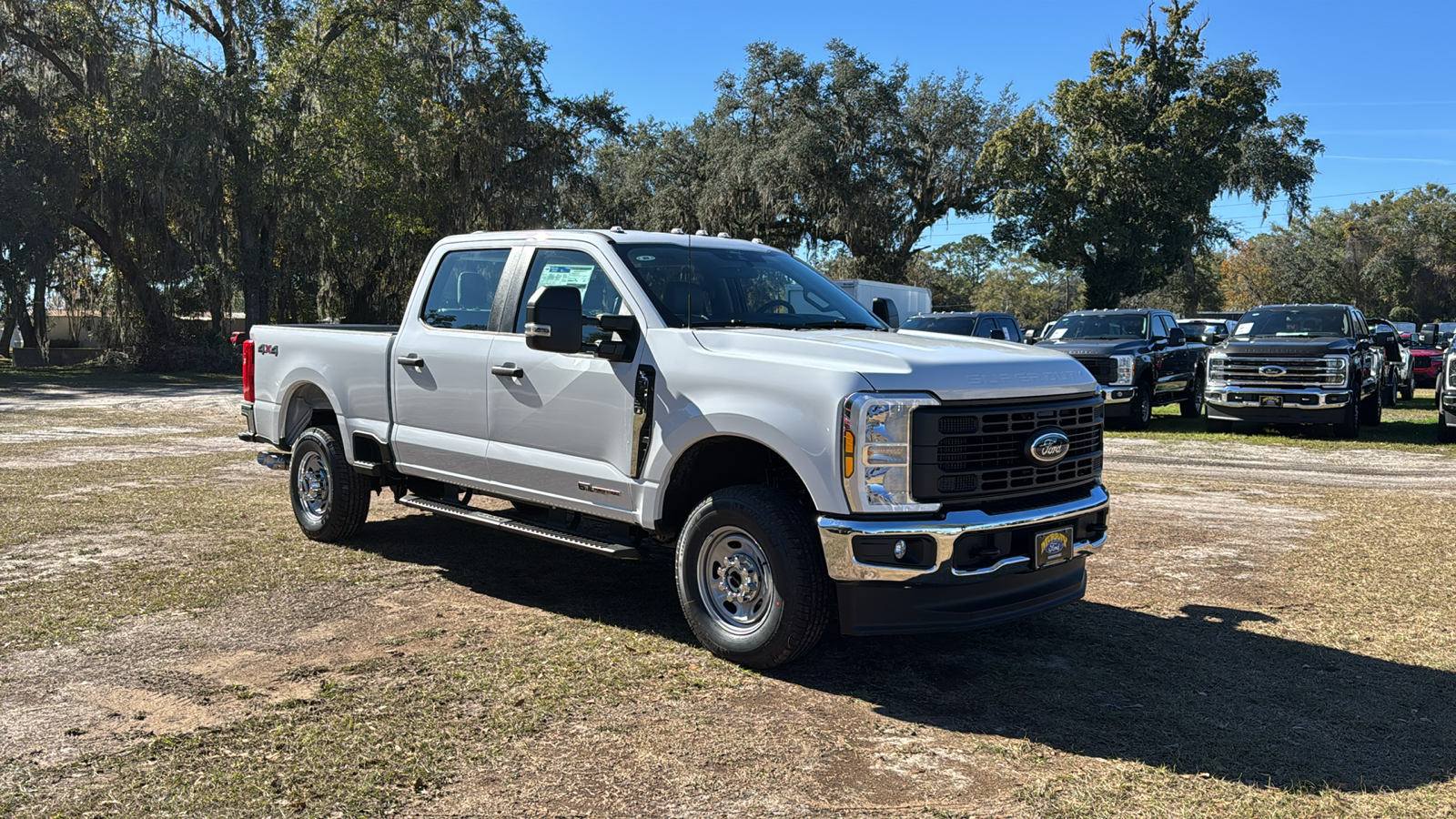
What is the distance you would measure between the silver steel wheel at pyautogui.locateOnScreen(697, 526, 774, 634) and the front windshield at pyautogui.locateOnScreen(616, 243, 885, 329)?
3.94ft

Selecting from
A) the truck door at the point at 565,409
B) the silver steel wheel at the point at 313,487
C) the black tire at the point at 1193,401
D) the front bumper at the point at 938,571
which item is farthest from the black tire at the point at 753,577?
the black tire at the point at 1193,401

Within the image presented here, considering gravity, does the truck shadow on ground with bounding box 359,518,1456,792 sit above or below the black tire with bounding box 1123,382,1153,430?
below

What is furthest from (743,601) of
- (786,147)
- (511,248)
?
(786,147)

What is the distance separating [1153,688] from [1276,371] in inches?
499

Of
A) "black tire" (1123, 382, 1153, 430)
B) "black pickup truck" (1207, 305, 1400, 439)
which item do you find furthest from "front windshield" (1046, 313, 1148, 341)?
"black pickup truck" (1207, 305, 1400, 439)

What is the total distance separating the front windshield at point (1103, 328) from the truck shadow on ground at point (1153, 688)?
43.9 ft

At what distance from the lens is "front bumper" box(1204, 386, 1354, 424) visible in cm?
1574

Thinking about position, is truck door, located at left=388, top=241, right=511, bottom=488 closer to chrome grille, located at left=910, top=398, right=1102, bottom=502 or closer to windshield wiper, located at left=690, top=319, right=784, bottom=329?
windshield wiper, located at left=690, top=319, right=784, bottom=329

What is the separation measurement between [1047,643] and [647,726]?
237cm

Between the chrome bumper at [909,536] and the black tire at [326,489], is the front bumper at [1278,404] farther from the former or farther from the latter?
the black tire at [326,489]

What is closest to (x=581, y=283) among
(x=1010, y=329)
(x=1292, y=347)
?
(x=1292, y=347)

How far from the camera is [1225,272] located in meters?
94.7

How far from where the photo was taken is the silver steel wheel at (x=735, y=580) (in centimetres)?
518

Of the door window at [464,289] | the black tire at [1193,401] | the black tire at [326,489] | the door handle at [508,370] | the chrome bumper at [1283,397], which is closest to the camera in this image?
the door handle at [508,370]
